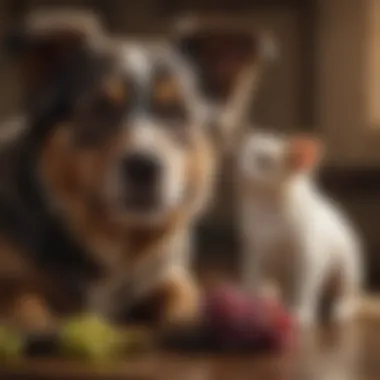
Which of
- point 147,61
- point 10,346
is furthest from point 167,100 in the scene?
point 10,346

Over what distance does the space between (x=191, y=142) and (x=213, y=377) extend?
256mm

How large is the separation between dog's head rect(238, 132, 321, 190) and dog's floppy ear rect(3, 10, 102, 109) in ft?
0.58

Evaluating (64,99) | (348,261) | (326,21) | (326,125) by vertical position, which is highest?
(326,21)

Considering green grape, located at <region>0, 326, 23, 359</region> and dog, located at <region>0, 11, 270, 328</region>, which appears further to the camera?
dog, located at <region>0, 11, 270, 328</region>

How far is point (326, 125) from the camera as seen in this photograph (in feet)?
→ 3.84

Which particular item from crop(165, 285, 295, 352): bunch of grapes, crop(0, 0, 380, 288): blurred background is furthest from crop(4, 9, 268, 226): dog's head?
crop(0, 0, 380, 288): blurred background

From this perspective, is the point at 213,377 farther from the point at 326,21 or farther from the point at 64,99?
the point at 326,21

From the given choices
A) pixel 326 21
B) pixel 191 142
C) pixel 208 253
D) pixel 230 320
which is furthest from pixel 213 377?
pixel 326 21

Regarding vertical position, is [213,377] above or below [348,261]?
below

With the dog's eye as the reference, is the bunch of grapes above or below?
below

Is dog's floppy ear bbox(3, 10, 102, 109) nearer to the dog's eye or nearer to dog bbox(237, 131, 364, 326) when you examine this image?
the dog's eye

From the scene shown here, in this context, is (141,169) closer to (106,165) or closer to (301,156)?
(106,165)

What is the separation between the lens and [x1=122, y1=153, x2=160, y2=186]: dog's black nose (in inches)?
33.0

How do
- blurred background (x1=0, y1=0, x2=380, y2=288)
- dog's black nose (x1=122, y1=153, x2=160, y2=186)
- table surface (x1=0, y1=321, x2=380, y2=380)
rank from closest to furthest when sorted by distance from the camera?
1. table surface (x1=0, y1=321, x2=380, y2=380)
2. dog's black nose (x1=122, y1=153, x2=160, y2=186)
3. blurred background (x1=0, y1=0, x2=380, y2=288)
